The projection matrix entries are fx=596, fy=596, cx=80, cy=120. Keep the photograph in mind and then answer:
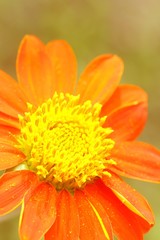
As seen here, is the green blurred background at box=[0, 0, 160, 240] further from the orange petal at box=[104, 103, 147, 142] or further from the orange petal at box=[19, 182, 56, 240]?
the orange petal at box=[19, 182, 56, 240]

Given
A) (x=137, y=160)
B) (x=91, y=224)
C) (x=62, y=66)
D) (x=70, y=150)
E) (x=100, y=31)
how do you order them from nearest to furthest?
(x=91, y=224)
(x=70, y=150)
(x=137, y=160)
(x=62, y=66)
(x=100, y=31)

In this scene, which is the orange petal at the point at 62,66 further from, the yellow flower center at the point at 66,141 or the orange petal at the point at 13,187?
the orange petal at the point at 13,187

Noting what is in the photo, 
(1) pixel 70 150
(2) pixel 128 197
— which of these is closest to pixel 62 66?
(1) pixel 70 150

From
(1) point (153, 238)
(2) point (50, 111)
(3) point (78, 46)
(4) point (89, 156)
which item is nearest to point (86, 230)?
(4) point (89, 156)

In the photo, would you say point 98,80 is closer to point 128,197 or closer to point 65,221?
point 128,197

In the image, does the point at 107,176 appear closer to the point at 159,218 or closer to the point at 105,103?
the point at 105,103

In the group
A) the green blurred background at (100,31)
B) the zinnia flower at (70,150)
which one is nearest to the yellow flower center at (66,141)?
the zinnia flower at (70,150)

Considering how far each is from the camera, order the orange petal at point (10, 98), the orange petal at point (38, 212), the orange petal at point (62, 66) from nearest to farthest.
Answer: the orange petal at point (38, 212)
the orange petal at point (10, 98)
the orange petal at point (62, 66)
